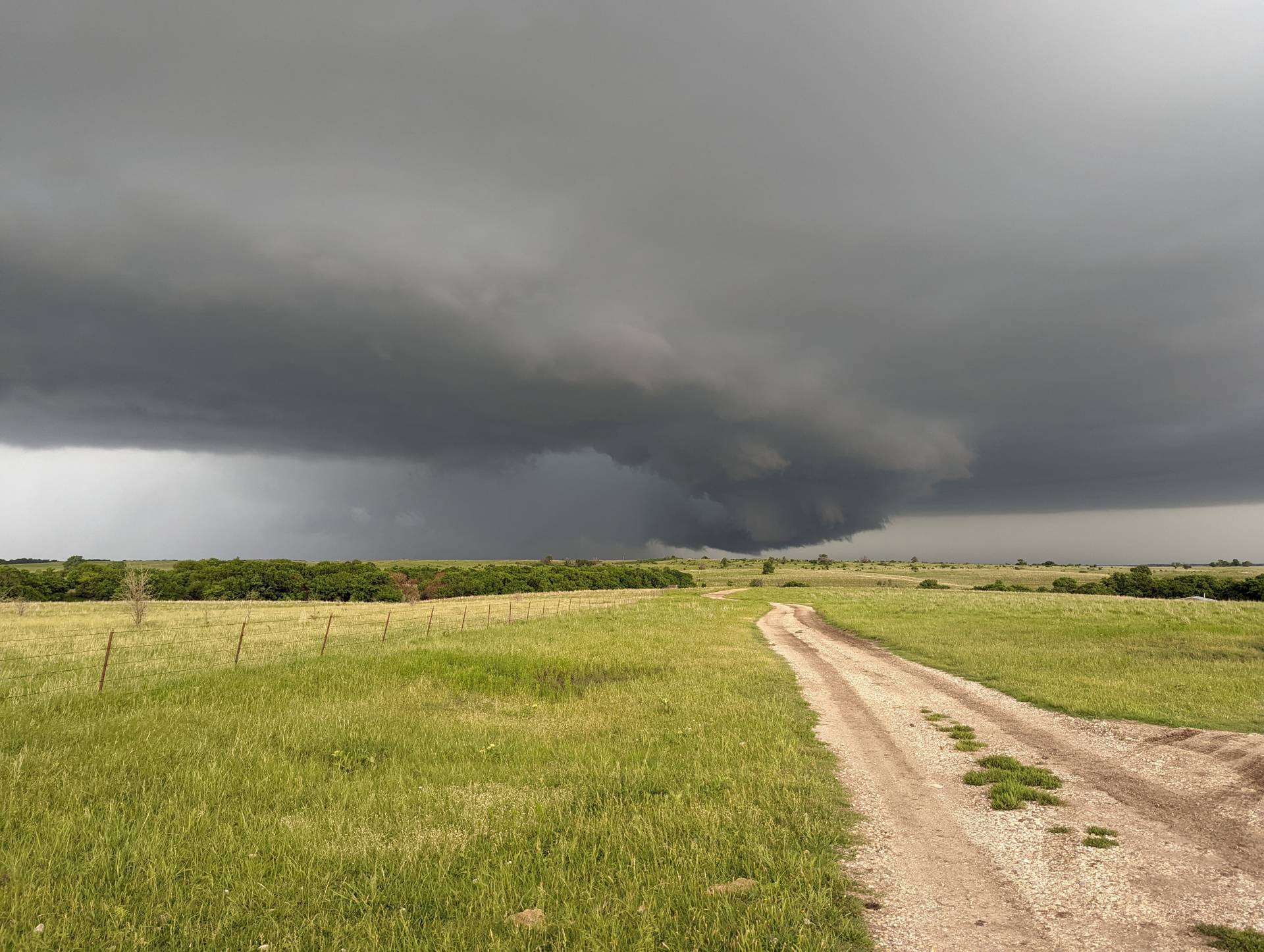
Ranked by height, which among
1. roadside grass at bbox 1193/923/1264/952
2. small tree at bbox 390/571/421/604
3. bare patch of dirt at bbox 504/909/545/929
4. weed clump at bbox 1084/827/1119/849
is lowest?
small tree at bbox 390/571/421/604

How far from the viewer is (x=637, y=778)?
A: 417 inches

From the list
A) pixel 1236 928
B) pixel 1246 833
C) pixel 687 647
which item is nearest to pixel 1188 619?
pixel 687 647

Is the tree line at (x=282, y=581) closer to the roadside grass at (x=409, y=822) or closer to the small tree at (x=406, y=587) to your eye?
the small tree at (x=406, y=587)

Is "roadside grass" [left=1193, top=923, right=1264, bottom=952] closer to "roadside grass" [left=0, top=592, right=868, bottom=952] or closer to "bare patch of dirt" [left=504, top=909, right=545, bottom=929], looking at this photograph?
"roadside grass" [left=0, top=592, right=868, bottom=952]

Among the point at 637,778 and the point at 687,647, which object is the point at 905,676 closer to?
the point at 687,647

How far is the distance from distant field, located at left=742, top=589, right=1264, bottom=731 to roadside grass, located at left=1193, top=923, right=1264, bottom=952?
37.6ft

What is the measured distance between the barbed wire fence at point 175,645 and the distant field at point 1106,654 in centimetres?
2519

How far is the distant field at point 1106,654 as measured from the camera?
1661 cm

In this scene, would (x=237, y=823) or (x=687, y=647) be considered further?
(x=687, y=647)

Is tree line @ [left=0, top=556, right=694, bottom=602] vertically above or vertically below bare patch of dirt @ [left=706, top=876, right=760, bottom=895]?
below

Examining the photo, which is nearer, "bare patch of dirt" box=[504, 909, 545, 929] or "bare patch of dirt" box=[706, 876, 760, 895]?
"bare patch of dirt" box=[504, 909, 545, 929]

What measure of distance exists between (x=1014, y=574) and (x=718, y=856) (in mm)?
216491

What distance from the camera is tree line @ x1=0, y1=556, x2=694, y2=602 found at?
88.1 meters

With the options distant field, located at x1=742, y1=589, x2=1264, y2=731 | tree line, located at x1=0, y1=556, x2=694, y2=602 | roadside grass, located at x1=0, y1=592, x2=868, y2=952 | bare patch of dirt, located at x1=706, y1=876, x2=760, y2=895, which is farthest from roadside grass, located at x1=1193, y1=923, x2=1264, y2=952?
tree line, located at x1=0, y1=556, x2=694, y2=602
